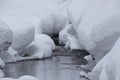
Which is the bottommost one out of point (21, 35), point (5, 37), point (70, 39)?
point (70, 39)

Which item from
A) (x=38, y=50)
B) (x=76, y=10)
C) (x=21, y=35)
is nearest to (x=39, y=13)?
(x=76, y=10)

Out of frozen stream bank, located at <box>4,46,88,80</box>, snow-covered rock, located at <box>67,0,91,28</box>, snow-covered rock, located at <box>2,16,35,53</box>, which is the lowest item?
frozen stream bank, located at <box>4,46,88,80</box>

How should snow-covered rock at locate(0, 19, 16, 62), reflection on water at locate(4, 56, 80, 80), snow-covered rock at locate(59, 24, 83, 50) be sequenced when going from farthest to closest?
snow-covered rock at locate(59, 24, 83, 50), snow-covered rock at locate(0, 19, 16, 62), reflection on water at locate(4, 56, 80, 80)

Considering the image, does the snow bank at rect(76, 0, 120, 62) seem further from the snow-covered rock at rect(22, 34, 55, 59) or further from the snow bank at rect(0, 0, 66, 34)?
the snow bank at rect(0, 0, 66, 34)

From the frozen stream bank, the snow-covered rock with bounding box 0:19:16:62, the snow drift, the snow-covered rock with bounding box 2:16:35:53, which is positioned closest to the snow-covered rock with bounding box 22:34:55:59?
the frozen stream bank

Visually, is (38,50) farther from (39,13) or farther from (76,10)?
(39,13)

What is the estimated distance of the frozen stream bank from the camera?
1507cm

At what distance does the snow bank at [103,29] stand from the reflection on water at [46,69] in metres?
1.20

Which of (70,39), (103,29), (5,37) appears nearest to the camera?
(103,29)

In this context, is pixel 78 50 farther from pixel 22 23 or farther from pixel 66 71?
pixel 66 71

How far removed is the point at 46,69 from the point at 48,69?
0.26 ft

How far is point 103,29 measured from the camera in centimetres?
1483

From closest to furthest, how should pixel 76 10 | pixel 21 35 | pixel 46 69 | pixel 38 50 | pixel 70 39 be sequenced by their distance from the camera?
pixel 46 69, pixel 21 35, pixel 38 50, pixel 76 10, pixel 70 39

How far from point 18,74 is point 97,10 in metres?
4.23
